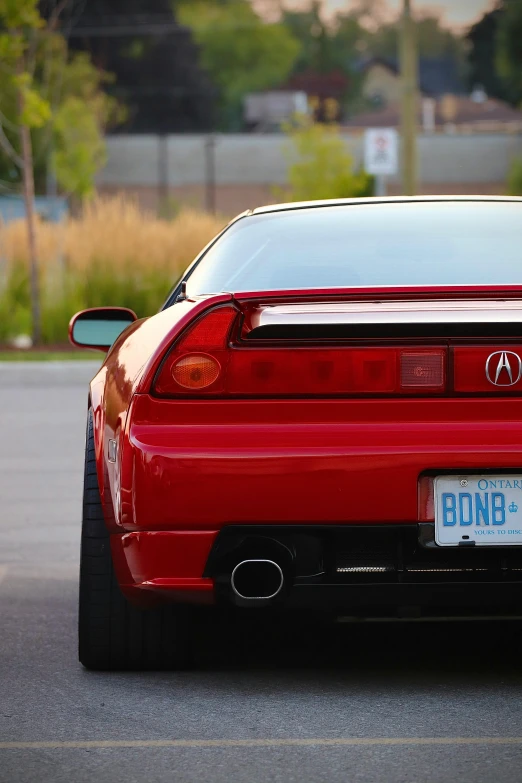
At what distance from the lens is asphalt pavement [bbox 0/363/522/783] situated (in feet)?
11.4

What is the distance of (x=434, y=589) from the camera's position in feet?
13.1

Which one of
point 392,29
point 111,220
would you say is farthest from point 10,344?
point 392,29

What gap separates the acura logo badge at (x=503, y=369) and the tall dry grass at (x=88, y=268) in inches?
648

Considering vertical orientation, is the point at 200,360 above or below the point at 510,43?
below

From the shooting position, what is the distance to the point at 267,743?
3.66m

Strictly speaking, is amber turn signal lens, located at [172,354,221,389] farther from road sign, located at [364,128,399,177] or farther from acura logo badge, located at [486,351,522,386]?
road sign, located at [364,128,399,177]

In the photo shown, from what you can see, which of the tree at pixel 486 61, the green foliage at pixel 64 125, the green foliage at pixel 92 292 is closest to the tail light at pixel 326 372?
the green foliage at pixel 92 292

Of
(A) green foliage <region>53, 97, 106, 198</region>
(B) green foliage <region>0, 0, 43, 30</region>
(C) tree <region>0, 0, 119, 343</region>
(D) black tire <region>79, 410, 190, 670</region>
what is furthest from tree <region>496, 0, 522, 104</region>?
(D) black tire <region>79, 410, 190, 670</region>

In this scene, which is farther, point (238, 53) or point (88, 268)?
point (238, 53)

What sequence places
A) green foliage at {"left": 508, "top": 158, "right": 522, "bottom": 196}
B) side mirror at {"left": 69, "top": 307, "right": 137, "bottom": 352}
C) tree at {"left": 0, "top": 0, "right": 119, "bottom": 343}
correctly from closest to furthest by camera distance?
side mirror at {"left": 69, "top": 307, "right": 137, "bottom": 352} < tree at {"left": 0, "top": 0, "right": 119, "bottom": 343} < green foliage at {"left": 508, "top": 158, "right": 522, "bottom": 196}

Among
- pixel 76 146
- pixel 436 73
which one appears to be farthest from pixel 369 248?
pixel 436 73

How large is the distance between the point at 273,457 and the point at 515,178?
4905 centimetres

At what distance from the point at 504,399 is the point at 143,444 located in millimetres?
894

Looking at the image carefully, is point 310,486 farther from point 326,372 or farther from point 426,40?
point 426,40
